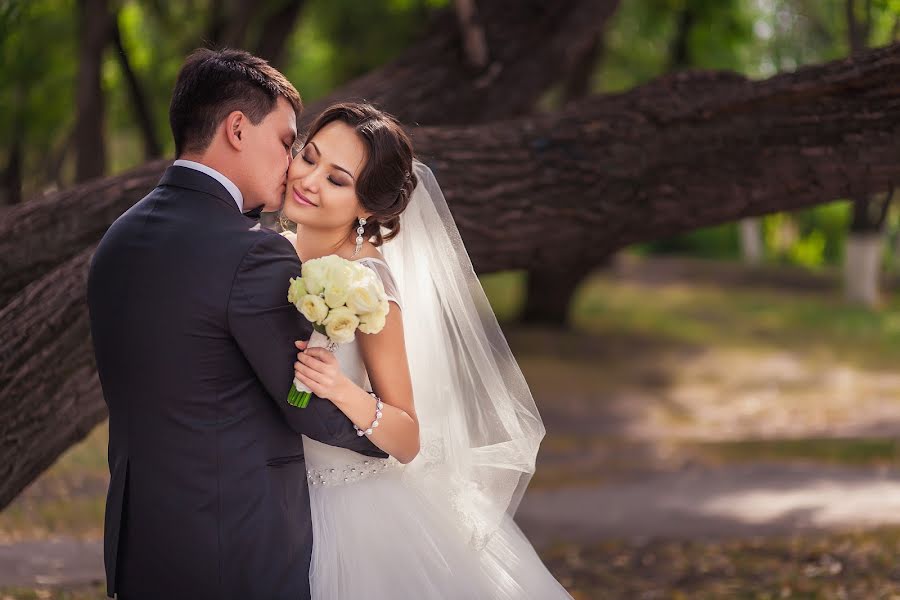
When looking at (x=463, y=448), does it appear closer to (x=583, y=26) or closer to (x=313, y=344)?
(x=313, y=344)

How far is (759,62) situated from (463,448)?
883 inches

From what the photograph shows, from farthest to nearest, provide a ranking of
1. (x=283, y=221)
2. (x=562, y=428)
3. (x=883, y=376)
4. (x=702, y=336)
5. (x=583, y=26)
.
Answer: (x=702, y=336)
(x=883, y=376)
(x=562, y=428)
(x=583, y=26)
(x=283, y=221)

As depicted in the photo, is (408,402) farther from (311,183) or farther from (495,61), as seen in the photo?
(495,61)

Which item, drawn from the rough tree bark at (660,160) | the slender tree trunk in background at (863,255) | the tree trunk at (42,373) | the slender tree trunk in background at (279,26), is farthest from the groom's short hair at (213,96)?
the slender tree trunk in background at (863,255)

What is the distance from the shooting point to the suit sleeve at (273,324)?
2736 millimetres

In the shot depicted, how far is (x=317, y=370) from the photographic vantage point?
2.78 m

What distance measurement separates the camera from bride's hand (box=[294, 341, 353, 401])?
2.78 m

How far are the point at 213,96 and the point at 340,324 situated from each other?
2.48ft

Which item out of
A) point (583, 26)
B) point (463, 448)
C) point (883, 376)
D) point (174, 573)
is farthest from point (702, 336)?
point (174, 573)

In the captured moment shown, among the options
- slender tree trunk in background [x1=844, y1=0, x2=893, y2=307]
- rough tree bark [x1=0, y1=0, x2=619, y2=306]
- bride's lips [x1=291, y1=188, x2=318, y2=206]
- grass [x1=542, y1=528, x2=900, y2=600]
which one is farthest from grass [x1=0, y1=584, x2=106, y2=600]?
slender tree trunk in background [x1=844, y1=0, x2=893, y2=307]

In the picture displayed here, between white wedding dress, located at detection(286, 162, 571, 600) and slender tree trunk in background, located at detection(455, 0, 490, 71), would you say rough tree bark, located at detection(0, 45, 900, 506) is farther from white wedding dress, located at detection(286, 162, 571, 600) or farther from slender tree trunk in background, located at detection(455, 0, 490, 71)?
slender tree trunk in background, located at detection(455, 0, 490, 71)

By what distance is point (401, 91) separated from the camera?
716cm

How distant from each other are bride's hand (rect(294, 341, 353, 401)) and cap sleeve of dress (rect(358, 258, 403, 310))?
45 cm

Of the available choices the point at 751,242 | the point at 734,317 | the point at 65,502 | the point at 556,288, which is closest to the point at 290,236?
the point at 65,502
